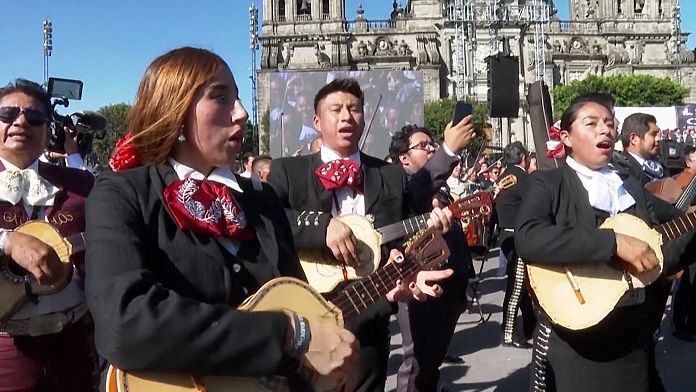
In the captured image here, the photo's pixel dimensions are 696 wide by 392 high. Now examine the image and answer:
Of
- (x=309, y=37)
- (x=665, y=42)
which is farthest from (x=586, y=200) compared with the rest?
(x=665, y=42)

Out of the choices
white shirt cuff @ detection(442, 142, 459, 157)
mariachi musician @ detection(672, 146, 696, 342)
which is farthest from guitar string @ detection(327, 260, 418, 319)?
mariachi musician @ detection(672, 146, 696, 342)

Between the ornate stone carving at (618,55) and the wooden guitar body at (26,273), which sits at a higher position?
the ornate stone carving at (618,55)

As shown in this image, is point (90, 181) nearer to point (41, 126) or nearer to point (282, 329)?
point (41, 126)

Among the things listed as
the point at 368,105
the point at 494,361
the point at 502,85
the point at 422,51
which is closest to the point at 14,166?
the point at 502,85

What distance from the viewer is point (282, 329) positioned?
6.29 feet

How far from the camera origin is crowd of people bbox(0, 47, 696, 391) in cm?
187

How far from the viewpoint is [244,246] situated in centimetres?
221

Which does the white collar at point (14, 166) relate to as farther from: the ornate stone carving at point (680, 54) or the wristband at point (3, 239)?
the ornate stone carving at point (680, 54)

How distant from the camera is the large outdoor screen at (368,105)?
2736 centimetres

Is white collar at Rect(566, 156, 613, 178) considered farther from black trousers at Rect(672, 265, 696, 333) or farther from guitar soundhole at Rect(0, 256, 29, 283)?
black trousers at Rect(672, 265, 696, 333)

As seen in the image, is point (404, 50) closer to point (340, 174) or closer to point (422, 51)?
point (422, 51)

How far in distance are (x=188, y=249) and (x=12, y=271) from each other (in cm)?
157

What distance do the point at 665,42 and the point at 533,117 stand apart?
77.8m

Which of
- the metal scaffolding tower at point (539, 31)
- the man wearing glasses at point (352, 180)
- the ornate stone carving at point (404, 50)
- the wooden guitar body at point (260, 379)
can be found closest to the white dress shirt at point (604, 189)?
the man wearing glasses at point (352, 180)
